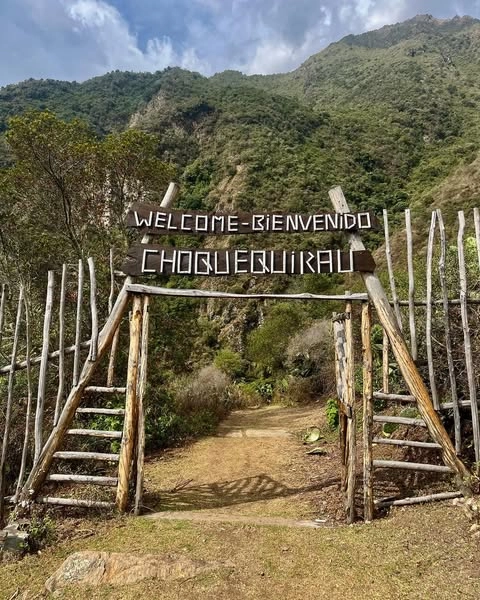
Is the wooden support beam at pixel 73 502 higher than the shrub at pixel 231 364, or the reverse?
the shrub at pixel 231 364

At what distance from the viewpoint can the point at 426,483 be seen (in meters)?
5.29

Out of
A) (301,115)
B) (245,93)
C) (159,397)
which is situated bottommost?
(159,397)

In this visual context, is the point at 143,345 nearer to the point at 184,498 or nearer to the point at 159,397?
the point at 184,498

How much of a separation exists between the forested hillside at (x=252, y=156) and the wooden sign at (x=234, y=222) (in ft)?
17.7

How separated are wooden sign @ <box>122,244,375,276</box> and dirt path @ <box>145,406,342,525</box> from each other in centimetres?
276

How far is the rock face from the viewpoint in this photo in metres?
3.65

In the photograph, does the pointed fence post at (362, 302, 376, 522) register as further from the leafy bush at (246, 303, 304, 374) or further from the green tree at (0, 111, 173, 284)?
the leafy bush at (246, 303, 304, 374)

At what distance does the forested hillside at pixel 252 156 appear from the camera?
38.9 ft

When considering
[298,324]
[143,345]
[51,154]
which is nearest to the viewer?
[143,345]

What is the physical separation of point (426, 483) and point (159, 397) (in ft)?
18.0

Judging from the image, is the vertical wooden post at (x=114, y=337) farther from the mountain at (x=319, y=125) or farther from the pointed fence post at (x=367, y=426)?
the mountain at (x=319, y=125)

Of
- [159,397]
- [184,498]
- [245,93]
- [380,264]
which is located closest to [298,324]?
[380,264]

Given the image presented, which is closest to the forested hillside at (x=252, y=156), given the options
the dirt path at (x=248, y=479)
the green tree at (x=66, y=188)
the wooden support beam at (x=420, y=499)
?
the green tree at (x=66, y=188)

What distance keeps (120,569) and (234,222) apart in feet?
13.0
